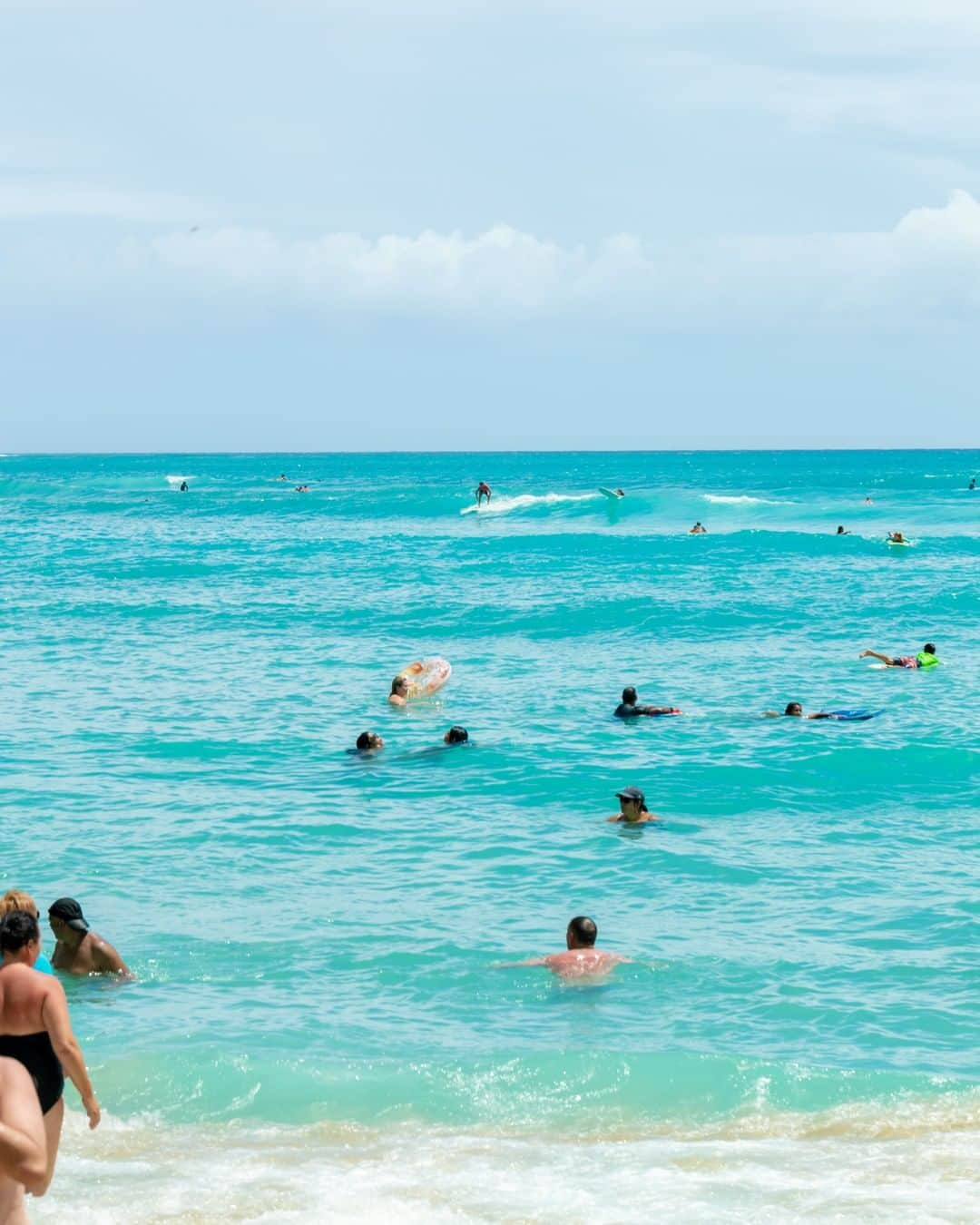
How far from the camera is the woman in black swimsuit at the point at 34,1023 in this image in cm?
576

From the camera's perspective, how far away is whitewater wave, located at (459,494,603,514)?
78644 mm

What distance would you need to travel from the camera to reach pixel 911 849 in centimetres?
1418

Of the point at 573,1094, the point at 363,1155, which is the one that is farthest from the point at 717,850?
the point at 363,1155

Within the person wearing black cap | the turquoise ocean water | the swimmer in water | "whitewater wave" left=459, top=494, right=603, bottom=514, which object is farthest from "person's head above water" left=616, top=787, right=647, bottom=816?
"whitewater wave" left=459, top=494, right=603, bottom=514

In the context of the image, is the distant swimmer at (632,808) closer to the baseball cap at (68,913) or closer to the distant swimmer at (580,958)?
the distant swimmer at (580,958)

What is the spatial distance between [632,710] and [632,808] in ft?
18.1

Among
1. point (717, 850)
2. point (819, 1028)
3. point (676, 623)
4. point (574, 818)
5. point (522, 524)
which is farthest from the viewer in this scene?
point (522, 524)

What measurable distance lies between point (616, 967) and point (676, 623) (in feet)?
68.2

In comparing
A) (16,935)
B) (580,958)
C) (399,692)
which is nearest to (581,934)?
(580,958)

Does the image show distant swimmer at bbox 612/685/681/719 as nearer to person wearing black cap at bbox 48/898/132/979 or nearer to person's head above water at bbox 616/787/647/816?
person's head above water at bbox 616/787/647/816

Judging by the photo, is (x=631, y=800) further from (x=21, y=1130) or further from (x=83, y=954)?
(x=21, y=1130)

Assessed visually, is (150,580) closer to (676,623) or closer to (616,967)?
(676,623)

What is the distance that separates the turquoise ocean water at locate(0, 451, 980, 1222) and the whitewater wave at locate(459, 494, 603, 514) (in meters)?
47.7

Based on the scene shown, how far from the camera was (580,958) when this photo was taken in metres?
10.8
